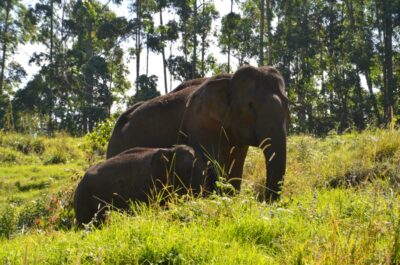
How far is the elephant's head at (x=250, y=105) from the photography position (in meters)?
7.53

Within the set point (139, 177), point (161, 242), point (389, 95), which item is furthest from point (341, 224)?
point (389, 95)

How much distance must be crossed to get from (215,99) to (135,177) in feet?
5.27

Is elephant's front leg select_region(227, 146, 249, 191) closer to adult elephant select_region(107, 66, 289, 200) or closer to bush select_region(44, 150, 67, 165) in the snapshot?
adult elephant select_region(107, 66, 289, 200)

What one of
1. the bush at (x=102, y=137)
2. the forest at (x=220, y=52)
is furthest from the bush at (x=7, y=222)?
the forest at (x=220, y=52)

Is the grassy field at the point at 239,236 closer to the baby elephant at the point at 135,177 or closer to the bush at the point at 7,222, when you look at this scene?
the baby elephant at the point at 135,177

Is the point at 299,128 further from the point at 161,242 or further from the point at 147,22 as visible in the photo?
the point at 161,242

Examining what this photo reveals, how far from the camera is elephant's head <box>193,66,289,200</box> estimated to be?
296 inches

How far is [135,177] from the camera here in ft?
24.7

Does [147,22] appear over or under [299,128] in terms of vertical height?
over

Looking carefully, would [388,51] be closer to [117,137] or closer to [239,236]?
[117,137]

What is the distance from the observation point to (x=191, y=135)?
27.7 feet

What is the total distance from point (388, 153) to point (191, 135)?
3257 millimetres

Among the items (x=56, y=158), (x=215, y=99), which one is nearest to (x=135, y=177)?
(x=215, y=99)

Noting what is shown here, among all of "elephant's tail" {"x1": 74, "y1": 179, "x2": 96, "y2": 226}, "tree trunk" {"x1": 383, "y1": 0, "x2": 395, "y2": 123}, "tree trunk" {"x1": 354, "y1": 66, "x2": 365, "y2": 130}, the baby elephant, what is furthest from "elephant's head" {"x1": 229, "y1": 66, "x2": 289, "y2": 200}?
"tree trunk" {"x1": 354, "y1": 66, "x2": 365, "y2": 130}
